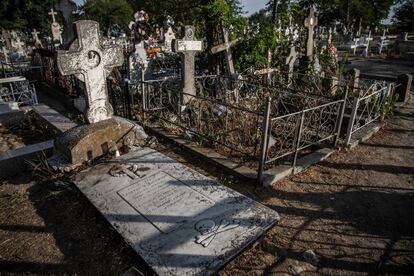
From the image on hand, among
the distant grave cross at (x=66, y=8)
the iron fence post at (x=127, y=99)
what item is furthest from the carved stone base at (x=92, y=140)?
the distant grave cross at (x=66, y=8)

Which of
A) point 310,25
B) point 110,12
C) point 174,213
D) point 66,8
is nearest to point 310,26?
point 310,25

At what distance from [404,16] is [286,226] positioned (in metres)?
42.9

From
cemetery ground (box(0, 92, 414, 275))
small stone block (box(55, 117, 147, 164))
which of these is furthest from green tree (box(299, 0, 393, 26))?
small stone block (box(55, 117, 147, 164))

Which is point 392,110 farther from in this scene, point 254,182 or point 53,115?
point 53,115

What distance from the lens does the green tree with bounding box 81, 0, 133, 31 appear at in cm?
4231

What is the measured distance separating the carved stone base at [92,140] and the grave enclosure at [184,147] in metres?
0.02

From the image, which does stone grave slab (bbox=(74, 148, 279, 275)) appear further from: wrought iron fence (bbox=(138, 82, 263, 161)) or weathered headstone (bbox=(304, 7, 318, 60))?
weathered headstone (bbox=(304, 7, 318, 60))

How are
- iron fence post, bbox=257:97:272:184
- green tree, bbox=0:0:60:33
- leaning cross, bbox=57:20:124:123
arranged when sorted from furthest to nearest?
green tree, bbox=0:0:60:33, leaning cross, bbox=57:20:124:123, iron fence post, bbox=257:97:272:184

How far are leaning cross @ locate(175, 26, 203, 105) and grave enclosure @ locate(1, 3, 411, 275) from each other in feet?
0.07

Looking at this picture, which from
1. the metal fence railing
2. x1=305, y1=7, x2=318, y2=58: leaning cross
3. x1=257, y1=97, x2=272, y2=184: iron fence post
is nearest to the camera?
x1=257, y1=97, x2=272, y2=184: iron fence post

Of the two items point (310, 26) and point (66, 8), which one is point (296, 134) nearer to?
point (310, 26)

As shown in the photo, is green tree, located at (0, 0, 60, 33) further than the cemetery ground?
Yes

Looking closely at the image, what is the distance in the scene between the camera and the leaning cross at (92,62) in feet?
13.4

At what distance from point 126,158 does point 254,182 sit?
2.03 m
